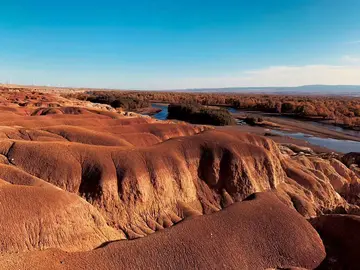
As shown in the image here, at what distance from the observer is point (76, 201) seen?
1205 centimetres

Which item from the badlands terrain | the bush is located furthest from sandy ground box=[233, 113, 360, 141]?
the badlands terrain

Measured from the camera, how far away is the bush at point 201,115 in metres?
67.4

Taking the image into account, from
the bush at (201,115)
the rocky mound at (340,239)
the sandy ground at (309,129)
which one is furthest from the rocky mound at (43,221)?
the bush at (201,115)

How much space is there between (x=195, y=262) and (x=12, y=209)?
6289 mm

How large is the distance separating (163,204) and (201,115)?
55726 mm

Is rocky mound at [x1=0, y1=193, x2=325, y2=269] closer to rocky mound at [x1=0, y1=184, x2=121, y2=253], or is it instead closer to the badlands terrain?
the badlands terrain

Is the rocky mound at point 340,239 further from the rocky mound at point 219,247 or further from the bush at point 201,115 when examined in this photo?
the bush at point 201,115

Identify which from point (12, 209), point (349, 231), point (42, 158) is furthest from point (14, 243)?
point (349, 231)

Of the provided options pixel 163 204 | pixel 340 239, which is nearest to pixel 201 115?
pixel 163 204

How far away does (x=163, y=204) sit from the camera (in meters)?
17.5

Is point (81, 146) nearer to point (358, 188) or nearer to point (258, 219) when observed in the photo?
point (258, 219)

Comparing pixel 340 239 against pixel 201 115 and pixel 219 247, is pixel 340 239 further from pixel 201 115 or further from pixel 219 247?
pixel 201 115

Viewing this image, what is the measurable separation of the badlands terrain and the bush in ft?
128

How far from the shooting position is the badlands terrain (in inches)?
393
